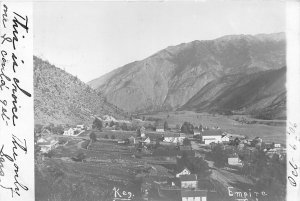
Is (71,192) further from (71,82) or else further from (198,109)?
(198,109)

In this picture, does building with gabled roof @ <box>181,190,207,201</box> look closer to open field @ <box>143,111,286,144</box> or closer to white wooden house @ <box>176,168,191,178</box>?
white wooden house @ <box>176,168,191,178</box>

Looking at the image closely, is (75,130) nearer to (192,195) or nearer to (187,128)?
(187,128)

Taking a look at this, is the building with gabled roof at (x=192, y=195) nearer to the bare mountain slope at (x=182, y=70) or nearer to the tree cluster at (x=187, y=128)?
the tree cluster at (x=187, y=128)

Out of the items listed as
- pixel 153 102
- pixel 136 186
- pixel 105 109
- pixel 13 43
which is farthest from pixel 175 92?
pixel 13 43

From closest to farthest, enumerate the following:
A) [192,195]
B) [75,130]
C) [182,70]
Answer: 1. [192,195]
2. [75,130]
3. [182,70]

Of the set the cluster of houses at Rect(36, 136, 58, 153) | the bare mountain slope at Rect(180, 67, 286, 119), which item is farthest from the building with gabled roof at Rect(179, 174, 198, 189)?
the cluster of houses at Rect(36, 136, 58, 153)

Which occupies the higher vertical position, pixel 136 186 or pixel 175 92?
pixel 175 92

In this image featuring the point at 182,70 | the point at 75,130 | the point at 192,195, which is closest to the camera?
the point at 192,195

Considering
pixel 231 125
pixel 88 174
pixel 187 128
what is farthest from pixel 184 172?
pixel 88 174
